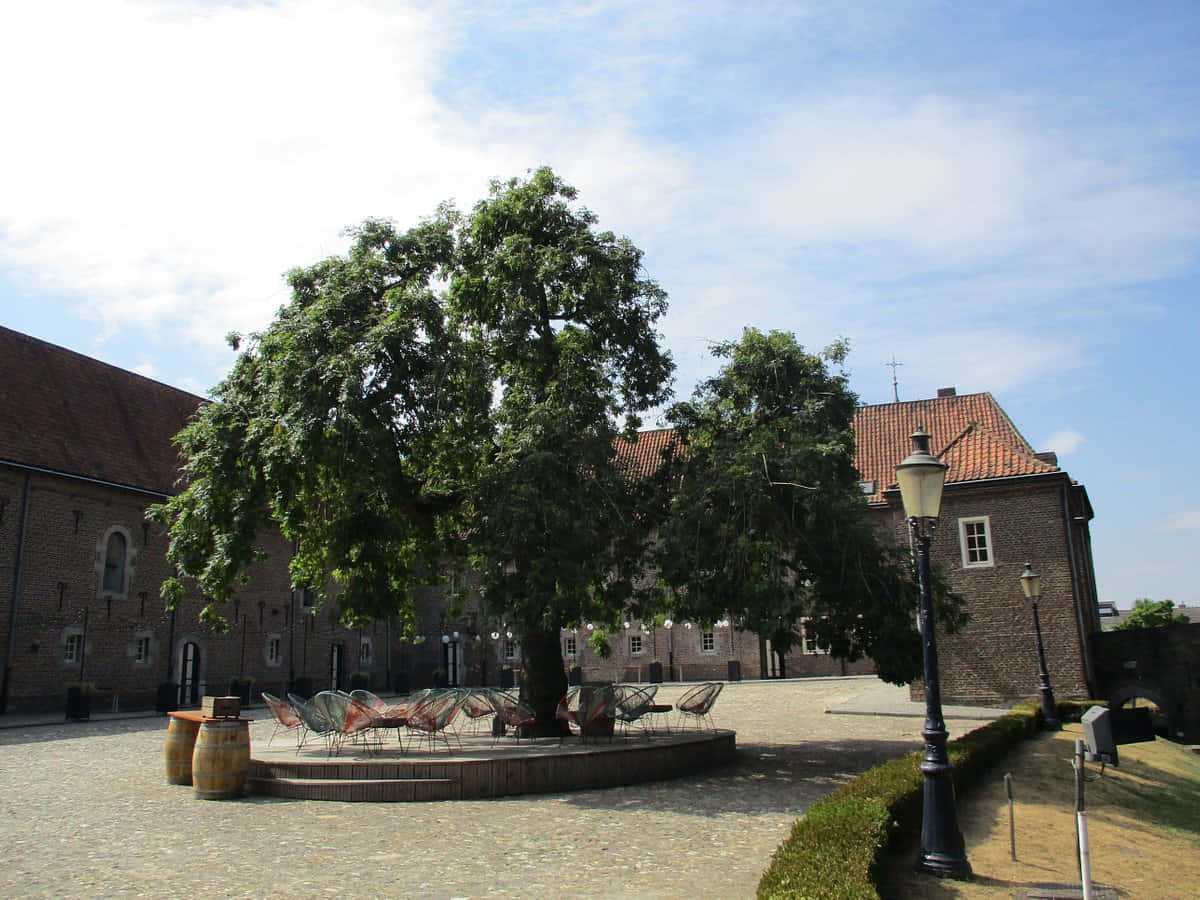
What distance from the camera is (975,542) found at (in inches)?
1059

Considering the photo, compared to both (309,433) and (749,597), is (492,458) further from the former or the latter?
(749,597)

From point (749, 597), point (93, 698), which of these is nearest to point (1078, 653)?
point (749, 597)

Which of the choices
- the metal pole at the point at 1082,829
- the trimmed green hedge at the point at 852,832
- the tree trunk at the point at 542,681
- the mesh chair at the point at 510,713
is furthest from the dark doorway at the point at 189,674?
the metal pole at the point at 1082,829

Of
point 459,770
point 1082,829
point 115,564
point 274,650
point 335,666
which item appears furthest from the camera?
point 335,666

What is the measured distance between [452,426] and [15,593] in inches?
718

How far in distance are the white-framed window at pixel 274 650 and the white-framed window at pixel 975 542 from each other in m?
24.9

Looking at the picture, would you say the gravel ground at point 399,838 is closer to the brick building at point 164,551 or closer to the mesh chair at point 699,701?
the mesh chair at point 699,701

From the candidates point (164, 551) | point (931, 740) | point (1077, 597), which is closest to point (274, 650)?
point (164, 551)

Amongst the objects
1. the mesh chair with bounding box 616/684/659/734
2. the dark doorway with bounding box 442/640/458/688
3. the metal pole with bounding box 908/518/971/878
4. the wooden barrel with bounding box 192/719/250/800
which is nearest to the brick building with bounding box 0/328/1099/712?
the mesh chair with bounding box 616/684/659/734

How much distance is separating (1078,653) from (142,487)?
2887 cm

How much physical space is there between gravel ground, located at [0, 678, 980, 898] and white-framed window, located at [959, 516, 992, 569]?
1413 centimetres

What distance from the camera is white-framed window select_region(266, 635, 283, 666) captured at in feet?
115

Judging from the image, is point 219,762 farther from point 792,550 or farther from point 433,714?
point 792,550

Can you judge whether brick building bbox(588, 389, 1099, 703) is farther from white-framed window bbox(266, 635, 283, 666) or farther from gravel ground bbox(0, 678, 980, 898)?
white-framed window bbox(266, 635, 283, 666)
